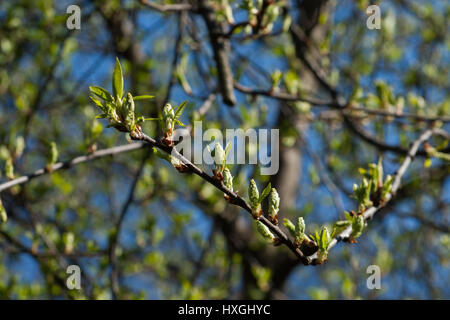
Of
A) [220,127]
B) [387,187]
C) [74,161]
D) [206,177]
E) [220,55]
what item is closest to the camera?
[206,177]

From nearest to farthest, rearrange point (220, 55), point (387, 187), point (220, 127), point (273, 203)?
point (273, 203)
point (387, 187)
point (220, 55)
point (220, 127)

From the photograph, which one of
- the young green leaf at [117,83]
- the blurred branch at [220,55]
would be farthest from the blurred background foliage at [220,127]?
the young green leaf at [117,83]

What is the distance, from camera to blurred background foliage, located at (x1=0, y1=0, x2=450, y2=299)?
6.43 feet

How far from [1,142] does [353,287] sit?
1889 mm

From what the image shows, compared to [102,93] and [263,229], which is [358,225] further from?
[102,93]

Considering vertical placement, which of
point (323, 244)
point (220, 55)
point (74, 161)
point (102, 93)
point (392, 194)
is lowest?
point (323, 244)

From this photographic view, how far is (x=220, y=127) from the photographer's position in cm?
262

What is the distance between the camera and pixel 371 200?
129 cm

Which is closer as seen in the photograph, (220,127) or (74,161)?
(74,161)

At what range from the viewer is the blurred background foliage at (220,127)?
1960mm

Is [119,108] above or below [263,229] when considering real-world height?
above

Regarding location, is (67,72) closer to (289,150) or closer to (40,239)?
(40,239)

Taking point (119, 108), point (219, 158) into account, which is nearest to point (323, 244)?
point (219, 158)
